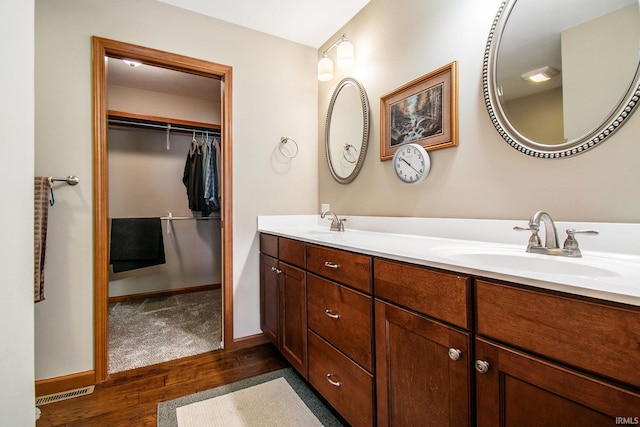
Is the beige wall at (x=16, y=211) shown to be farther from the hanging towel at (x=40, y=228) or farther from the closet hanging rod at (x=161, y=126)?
the closet hanging rod at (x=161, y=126)

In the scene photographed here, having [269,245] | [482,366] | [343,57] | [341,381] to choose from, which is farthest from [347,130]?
[482,366]

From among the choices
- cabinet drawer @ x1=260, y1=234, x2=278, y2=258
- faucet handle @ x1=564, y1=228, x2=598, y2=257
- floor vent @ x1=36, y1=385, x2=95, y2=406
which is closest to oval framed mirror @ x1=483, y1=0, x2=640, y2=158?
faucet handle @ x1=564, y1=228, x2=598, y2=257

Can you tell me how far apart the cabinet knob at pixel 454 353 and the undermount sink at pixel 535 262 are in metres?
0.24

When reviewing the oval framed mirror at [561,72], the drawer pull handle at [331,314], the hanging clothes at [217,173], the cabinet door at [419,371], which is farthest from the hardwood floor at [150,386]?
the oval framed mirror at [561,72]

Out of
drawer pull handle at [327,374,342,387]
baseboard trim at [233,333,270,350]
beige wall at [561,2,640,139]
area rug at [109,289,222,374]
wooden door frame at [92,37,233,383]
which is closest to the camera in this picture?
beige wall at [561,2,640,139]

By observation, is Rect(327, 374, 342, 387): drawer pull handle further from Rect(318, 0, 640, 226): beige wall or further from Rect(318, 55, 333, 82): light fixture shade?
Rect(318, 55, 333, 82): light fixture shade

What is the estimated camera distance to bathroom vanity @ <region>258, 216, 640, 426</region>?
0.55 m

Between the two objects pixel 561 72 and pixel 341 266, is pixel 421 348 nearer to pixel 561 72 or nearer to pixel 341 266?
pixel 341 266

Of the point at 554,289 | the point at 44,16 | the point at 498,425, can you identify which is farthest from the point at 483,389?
the point at 44,16

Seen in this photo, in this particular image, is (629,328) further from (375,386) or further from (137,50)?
(137,50)

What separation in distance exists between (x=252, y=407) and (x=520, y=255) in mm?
1459

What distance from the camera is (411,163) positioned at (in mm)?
1617

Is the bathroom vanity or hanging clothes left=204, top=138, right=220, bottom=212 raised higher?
hanging clothes left=204, top=138, right=220, bottom=212

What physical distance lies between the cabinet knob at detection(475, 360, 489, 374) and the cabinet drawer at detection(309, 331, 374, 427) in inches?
18.2
